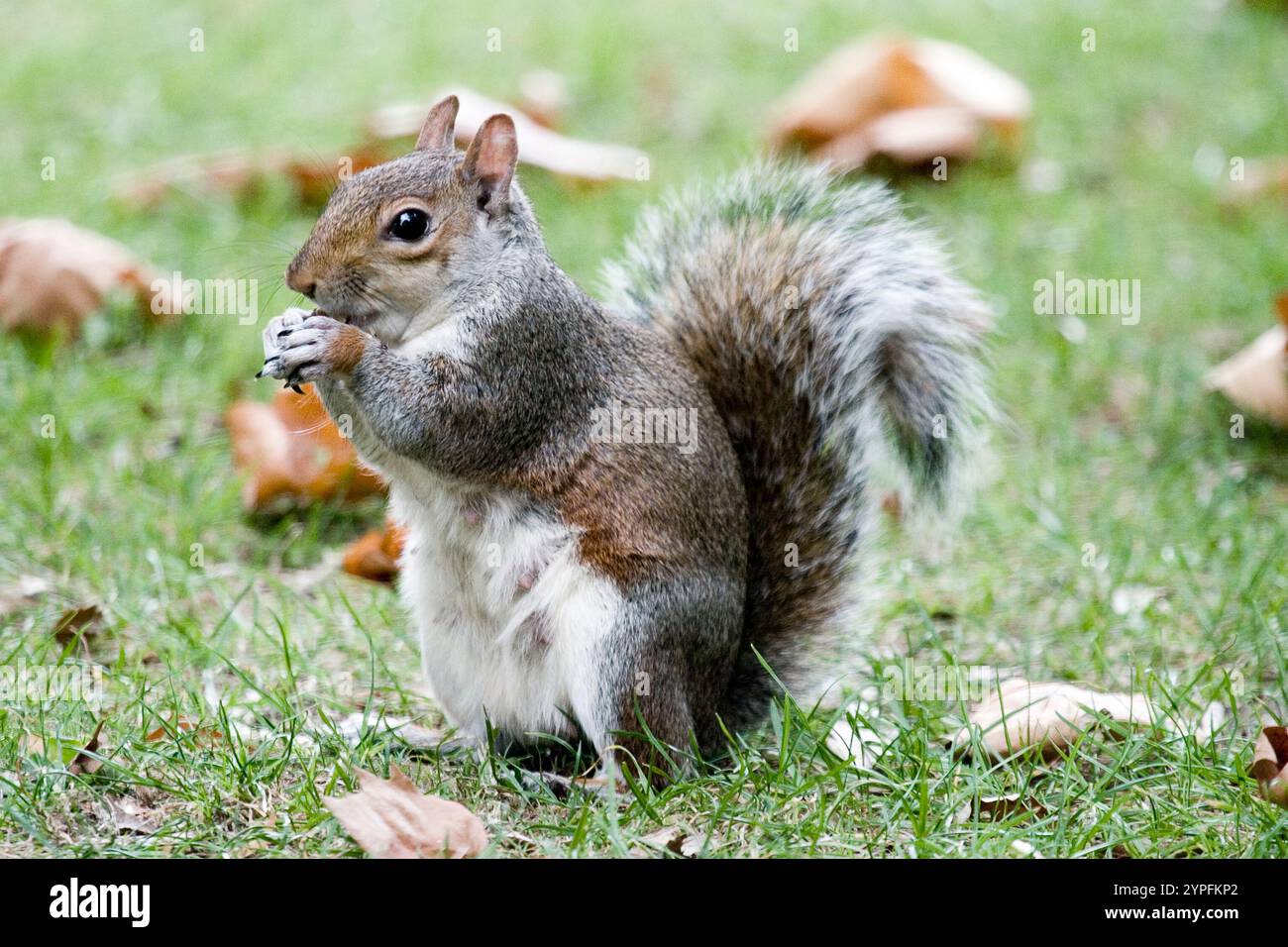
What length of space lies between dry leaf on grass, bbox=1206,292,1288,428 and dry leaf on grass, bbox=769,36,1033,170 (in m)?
1.43

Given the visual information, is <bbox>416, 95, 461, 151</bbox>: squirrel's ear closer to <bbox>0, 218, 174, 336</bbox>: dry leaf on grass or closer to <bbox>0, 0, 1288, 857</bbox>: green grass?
<bbox>0, 0, 1288, 857</bbox>: green grass

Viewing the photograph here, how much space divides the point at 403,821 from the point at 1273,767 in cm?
106

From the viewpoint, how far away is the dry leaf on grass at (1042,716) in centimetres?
208

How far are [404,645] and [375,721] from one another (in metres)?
0.40

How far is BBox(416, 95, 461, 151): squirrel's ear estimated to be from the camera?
229cm

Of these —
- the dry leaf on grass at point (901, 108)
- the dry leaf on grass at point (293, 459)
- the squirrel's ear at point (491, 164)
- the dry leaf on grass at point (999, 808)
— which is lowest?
the dry leaf on grass at point (999, 808)

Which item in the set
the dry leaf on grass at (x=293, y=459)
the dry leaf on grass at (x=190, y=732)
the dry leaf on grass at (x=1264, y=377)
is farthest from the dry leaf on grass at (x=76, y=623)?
the dry leaf on grass at (x=1264, y=377)

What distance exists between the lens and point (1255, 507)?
2971 mm

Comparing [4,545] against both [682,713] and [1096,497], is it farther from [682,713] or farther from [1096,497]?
[1096,497]

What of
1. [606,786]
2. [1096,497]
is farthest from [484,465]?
[1096,497]

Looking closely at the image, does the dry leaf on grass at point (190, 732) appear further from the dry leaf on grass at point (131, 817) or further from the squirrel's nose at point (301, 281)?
the squirrel's nose at point (301, 281)

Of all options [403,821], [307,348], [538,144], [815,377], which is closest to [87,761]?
[403,821]

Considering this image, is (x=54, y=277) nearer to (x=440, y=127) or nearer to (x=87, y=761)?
(x=440, y=127)

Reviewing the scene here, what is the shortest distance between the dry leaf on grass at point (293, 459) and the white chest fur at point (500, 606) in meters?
0.75
